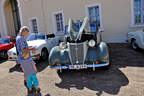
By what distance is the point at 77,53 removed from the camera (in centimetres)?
453

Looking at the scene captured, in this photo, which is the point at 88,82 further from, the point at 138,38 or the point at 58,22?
the point at 58,22

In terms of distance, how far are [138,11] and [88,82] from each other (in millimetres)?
7390

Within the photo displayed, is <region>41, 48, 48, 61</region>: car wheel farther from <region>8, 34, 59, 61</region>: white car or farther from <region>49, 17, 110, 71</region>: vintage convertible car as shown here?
<region>49, 17, 110, 71</region>: vintage convertible car

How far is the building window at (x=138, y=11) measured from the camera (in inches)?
355

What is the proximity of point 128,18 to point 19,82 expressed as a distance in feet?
26.2

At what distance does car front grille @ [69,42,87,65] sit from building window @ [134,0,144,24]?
645 cm

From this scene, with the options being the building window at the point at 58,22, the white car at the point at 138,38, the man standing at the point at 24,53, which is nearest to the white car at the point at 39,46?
the man standing at the point at 24,53

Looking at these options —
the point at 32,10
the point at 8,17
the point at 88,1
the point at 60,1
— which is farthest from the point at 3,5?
the point at 88,1

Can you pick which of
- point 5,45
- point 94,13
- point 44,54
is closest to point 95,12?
point 94,13

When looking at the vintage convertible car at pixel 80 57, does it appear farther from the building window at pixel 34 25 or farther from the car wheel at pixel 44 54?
the building window at pixel 34 25

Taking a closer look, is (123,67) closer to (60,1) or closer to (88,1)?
(88,1)

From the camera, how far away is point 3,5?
14.7 m

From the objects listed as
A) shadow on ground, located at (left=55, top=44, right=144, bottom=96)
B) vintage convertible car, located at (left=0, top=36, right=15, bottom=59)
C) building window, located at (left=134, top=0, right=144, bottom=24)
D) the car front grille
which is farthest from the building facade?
the car front grille

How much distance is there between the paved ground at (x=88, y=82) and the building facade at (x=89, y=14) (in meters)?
4.54
